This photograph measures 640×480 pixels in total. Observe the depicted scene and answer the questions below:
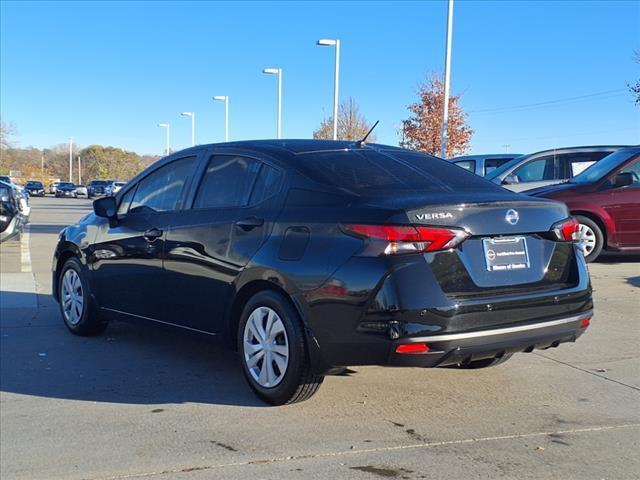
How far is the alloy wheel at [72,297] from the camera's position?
6.20m

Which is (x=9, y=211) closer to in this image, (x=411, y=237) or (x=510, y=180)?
(x=510, y=180)

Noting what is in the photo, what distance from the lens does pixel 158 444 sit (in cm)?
375

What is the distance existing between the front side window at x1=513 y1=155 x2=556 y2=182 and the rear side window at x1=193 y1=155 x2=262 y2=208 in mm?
8880

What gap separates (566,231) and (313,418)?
197 centimetres

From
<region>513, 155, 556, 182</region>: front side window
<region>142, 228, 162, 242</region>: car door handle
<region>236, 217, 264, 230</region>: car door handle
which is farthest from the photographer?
<region>513, 155, 556, 182</region>: front side window

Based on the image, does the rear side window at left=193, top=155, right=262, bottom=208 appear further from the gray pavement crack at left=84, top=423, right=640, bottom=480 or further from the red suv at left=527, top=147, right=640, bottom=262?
the red suv at left=527, top=147, right=640, bottom=262

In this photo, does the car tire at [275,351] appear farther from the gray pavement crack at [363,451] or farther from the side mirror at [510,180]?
the side mirror at [510,180]

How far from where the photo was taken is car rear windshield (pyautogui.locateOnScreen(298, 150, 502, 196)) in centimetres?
422

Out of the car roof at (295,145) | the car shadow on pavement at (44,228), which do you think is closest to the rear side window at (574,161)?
the car roof at (295,145)

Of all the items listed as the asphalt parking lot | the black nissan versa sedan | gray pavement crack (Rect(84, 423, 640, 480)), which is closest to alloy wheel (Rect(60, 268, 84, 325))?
the asphalt parking lot

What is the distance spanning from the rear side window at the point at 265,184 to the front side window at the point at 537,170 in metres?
9.06

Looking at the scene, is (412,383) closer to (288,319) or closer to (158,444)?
(288,319)

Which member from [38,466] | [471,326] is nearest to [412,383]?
[471,326]

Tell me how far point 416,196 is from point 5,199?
11.4 metres
